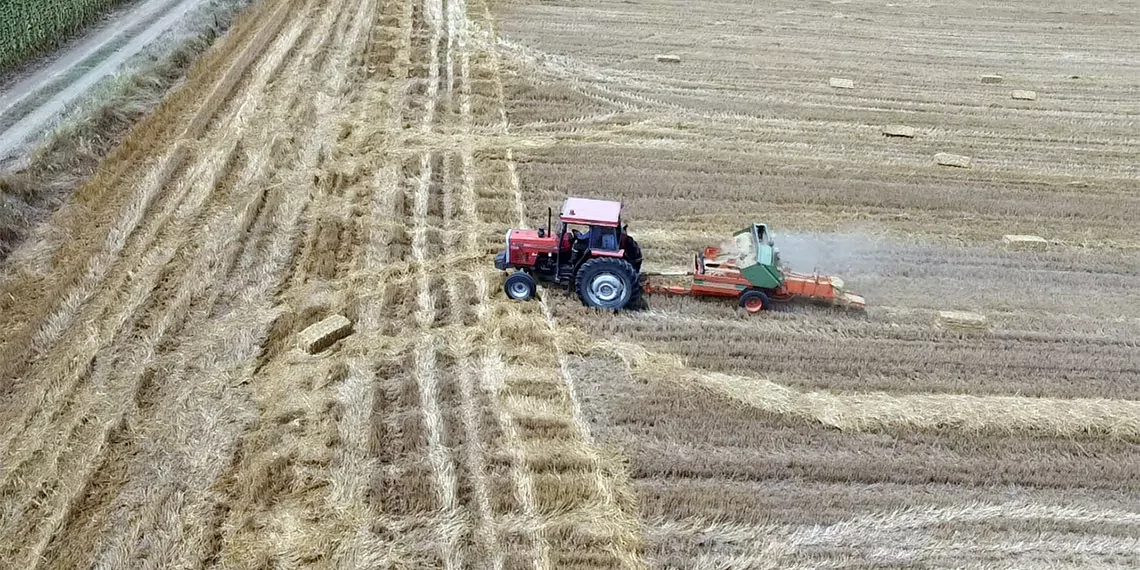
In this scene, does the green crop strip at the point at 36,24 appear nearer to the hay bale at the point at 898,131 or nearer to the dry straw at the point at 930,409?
the dry straw at the point at 930,409

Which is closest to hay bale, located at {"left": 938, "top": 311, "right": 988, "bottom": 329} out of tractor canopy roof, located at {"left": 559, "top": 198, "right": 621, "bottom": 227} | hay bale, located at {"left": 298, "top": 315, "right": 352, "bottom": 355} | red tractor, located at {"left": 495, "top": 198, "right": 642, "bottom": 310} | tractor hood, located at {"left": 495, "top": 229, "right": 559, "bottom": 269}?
red tractor, located at {"left": 495, "top": 198, "right": 642, "bottom": 310}

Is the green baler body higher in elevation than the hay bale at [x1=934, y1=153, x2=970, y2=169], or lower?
lower

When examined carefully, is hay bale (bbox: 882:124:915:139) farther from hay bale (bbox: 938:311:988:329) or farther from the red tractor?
the red tractor

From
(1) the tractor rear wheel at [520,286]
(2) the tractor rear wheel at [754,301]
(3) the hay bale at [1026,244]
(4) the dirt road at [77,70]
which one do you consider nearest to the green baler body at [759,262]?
(2) the tractor rear wheel at [754,301]

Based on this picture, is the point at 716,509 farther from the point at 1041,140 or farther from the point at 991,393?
the point at 1041,140

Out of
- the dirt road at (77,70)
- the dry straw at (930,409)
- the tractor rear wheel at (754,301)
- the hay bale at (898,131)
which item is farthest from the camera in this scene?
the hay bale at (898,131)

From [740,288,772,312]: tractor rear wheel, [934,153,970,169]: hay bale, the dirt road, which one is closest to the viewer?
[740,288,772,312]: tractor rear wheel

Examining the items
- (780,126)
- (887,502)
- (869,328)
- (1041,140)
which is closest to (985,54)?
(1041,140)

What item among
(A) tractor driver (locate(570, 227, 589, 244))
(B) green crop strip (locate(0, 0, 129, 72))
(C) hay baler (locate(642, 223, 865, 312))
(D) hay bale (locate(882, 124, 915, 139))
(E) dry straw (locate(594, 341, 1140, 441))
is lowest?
(E) dry straw (locate(594, 341, 1140, 441))
